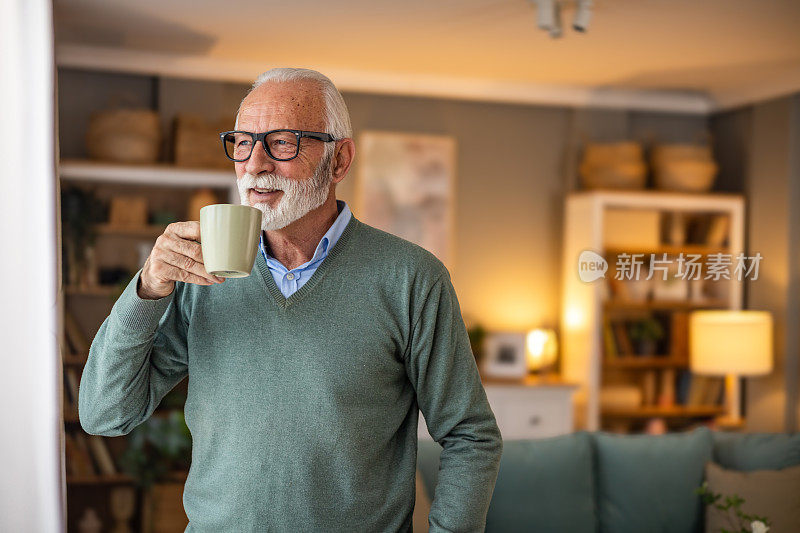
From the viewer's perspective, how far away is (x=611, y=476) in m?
2.83

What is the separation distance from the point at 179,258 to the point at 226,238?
97 mm

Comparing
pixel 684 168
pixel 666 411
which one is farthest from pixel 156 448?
pixel 684 168

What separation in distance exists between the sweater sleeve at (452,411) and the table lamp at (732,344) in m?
3.35

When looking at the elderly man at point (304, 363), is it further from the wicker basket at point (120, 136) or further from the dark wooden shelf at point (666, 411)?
the dark wooden shelf at point (666, 411)

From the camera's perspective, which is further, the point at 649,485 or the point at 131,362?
the point at 649,485

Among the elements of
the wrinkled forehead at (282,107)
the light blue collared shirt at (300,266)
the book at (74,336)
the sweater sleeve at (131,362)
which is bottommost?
the book at (74,336)

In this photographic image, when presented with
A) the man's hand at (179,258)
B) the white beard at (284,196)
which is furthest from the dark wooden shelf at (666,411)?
the man's hand at (179,258)

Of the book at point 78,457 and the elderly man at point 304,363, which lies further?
the book at point 78,457

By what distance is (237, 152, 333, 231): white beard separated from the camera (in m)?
1.26

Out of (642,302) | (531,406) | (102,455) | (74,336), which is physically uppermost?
(642,302)

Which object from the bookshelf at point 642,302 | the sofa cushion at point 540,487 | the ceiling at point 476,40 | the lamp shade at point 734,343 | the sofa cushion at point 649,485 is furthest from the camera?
the bookshelf at point 642,302

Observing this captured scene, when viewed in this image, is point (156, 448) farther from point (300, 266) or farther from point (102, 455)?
point (300, 266)

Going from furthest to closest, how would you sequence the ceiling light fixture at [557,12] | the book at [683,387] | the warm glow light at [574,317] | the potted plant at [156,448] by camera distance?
the book at [683,387], the warm glow light at [574,317], the potted plant at [156,448], the ceiling light fixture at [557,12]

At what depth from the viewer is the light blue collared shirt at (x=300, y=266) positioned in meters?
1.32
